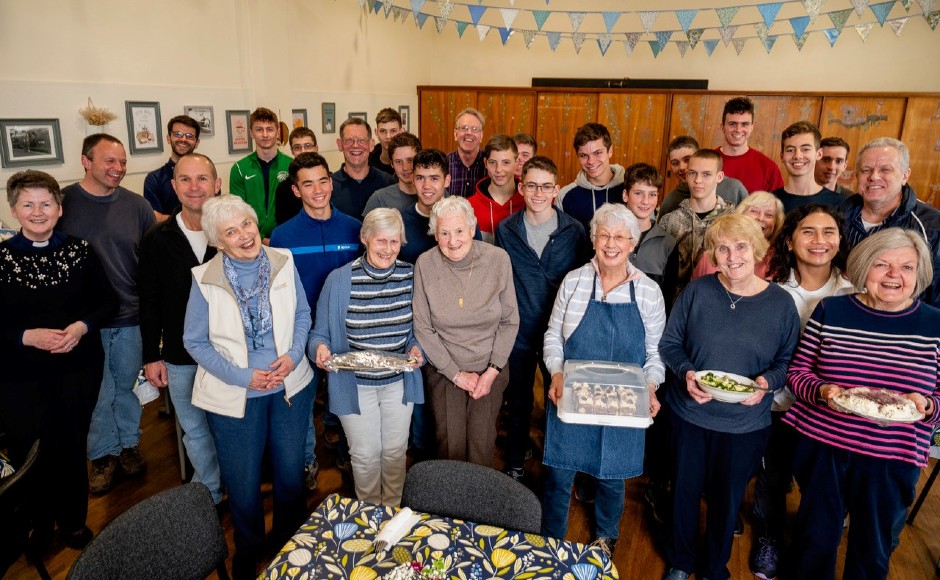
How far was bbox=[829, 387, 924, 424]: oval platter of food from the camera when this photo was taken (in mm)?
2039

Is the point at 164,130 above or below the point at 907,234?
above

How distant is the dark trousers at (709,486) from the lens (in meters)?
2.42

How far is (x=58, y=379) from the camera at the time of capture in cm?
262

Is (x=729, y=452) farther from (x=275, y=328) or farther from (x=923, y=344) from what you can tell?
(x=275, y=328)

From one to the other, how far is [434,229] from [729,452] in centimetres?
158

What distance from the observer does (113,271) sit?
9.93 ft

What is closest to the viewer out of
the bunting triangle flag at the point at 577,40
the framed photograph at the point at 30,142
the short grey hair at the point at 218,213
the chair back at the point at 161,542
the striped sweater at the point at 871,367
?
the chair back at the point at 161,542

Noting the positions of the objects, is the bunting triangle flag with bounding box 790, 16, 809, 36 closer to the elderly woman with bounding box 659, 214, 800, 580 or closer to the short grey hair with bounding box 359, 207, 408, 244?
the elderly woman with bounding box 659, 214, 800, 580

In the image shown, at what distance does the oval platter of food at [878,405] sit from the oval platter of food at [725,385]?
0.94 ft

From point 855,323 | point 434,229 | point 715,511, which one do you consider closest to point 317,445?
point 434,229

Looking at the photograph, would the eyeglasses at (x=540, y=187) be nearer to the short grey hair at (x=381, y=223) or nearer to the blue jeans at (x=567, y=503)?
the short grey hair at (x=381, y=223)

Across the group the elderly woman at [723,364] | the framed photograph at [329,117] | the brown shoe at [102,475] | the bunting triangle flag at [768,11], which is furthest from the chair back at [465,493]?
the bunting triangle flag at [768,11]

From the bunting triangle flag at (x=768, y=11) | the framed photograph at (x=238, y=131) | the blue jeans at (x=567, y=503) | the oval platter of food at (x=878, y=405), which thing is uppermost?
the bunting triangle flag at (x=768, y=11)

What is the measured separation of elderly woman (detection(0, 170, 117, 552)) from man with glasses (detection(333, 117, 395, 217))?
5.02 feet
